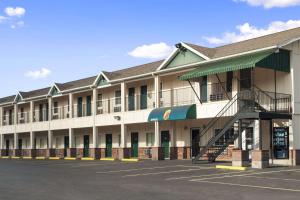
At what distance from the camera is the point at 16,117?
1895 inches

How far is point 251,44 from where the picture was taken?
2614cm

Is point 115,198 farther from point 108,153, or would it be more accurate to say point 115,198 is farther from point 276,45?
point 108,153

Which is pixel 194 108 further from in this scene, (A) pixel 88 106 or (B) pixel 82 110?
(B) pixel 82 110

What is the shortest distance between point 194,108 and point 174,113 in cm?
134

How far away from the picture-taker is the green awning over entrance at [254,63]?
22.4 m

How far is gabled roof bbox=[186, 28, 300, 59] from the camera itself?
24.0 m

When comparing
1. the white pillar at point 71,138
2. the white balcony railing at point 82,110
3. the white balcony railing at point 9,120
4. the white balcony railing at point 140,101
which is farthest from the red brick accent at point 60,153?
the white balcony railing at point 140,101

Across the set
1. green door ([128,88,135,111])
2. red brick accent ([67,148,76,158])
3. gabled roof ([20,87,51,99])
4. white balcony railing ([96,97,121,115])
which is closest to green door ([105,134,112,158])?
white balcony railing ([96,97,121,115])

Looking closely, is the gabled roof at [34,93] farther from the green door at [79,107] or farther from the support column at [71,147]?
the support column at [71,147]

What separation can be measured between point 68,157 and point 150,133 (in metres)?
8.89

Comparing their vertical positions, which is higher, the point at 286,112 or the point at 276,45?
the point at 276,45

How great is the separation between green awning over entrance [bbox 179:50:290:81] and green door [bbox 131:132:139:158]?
11.4 meters

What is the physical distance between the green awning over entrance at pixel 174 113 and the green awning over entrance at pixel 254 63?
8.23ft

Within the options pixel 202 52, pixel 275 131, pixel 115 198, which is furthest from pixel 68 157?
pixel 115 198
